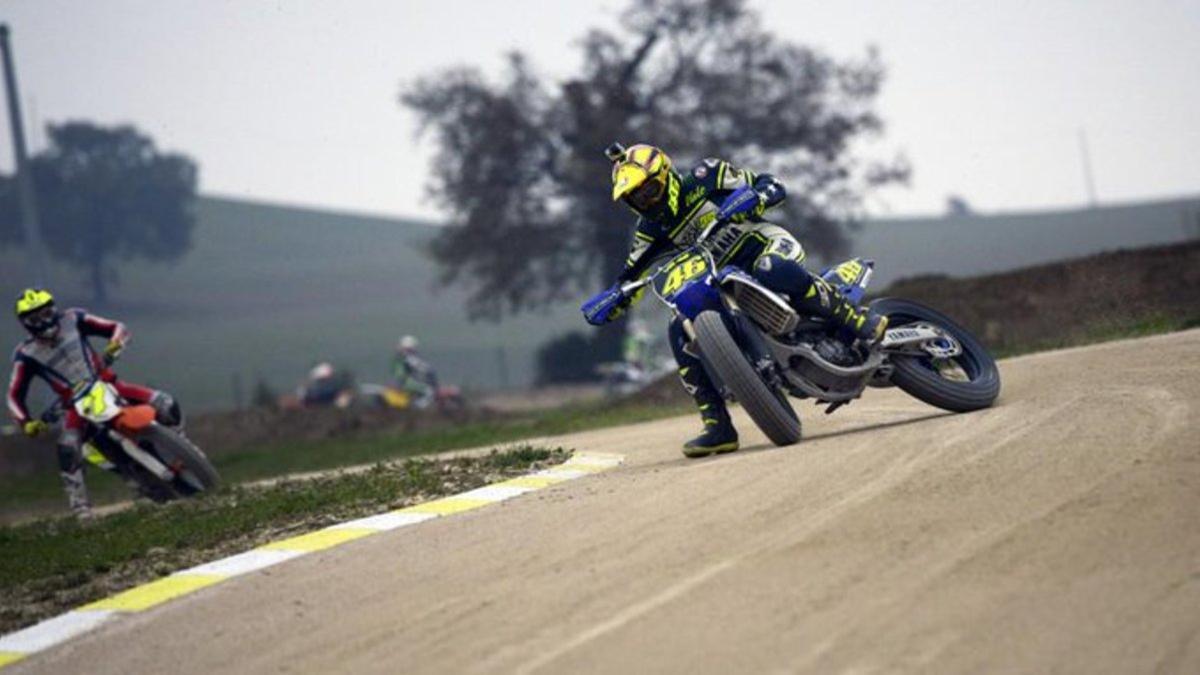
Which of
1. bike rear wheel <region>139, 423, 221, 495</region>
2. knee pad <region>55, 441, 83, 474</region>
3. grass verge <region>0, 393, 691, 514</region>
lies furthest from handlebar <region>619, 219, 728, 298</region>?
grass verge <region>0, 393, 691, 514</region>

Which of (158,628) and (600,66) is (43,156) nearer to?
(600,66)

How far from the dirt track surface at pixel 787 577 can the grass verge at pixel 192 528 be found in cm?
105

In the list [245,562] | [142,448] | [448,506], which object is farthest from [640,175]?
[142,448]

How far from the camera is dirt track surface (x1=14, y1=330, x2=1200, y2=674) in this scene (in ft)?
21.6

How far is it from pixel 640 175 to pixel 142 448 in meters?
7.31

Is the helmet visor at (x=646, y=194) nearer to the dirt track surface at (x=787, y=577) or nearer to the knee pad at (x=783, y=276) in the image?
the knee pad at (x=783, y=276)

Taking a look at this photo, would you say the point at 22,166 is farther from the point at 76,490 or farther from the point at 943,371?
the point at 943,371

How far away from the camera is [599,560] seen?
8.32 meters

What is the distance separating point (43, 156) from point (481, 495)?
75552mm

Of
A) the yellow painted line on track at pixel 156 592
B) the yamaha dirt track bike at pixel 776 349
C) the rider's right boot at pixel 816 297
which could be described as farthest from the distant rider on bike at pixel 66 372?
the yellow painted line on track at pixel 156 592

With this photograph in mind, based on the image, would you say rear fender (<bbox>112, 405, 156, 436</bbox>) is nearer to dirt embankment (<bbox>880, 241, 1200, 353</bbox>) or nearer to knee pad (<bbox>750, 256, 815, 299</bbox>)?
knee pad (<bbox>750, 256, 815, 299</bbox>)

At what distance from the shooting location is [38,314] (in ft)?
56.9

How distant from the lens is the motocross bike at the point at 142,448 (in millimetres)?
16781

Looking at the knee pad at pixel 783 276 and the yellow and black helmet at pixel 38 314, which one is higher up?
the yellow and black helmet at pixel 38 314
